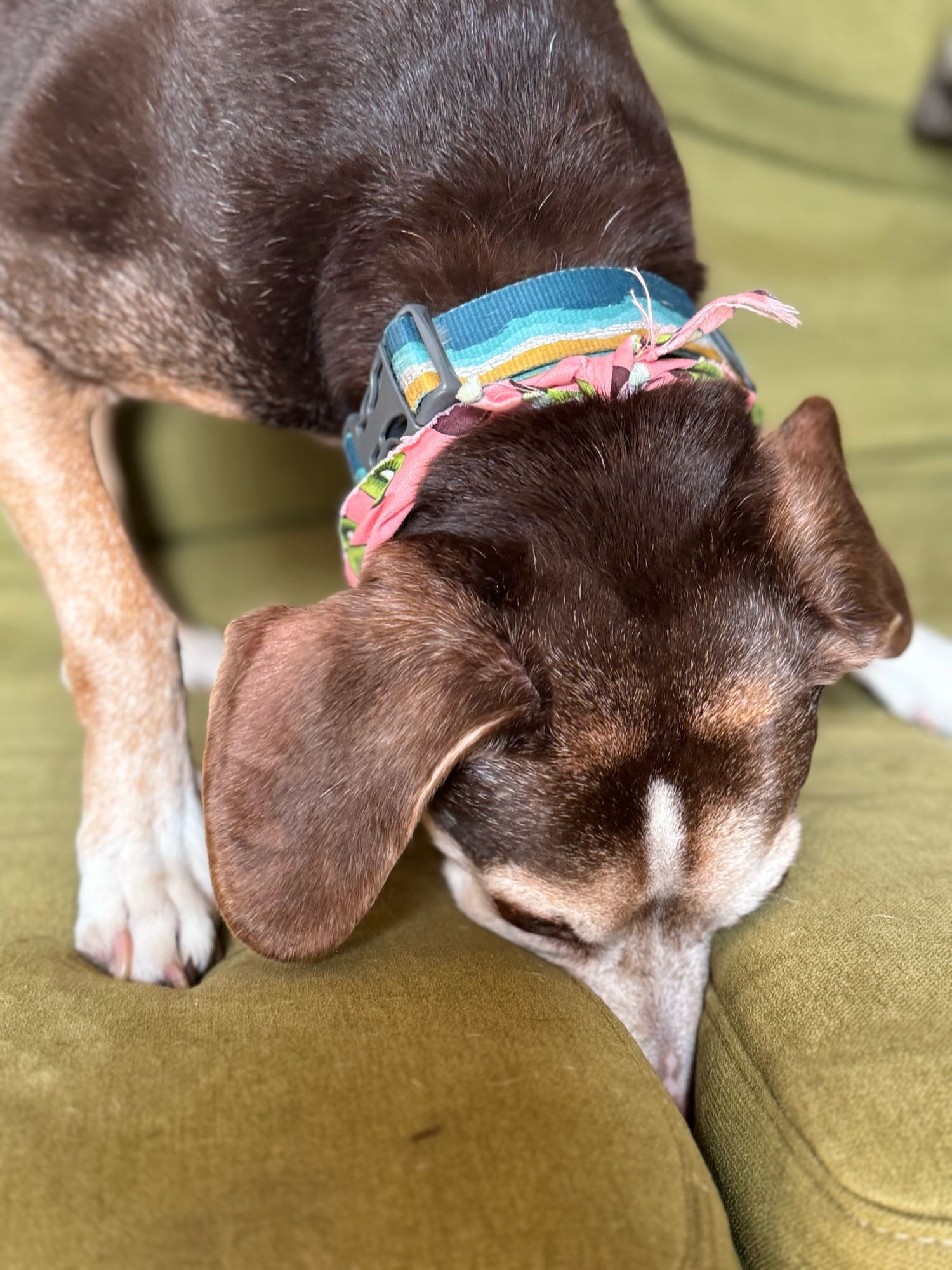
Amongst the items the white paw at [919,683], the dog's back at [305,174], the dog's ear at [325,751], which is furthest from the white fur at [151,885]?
the white paw at [919,683]

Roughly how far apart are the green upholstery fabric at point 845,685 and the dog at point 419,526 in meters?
0.17

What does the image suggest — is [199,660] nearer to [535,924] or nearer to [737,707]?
[535,924]

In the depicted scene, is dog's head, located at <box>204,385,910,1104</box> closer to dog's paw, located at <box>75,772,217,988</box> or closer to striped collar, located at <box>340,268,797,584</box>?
striped collar, located at <box>340,268,797,584</box>

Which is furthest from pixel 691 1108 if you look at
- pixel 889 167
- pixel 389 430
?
pixel 889 167

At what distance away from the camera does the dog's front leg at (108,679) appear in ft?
6.19

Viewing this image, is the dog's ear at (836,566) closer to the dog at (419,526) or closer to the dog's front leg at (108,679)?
the dog at (419,526)

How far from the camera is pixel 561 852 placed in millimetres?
1618

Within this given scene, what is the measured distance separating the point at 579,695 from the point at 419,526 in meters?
0.35

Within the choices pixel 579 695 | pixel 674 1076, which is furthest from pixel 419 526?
pixel 674 1076

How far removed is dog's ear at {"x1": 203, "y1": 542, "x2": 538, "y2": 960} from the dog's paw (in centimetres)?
40

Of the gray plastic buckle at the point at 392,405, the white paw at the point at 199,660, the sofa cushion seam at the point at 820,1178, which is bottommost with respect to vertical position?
the white paw at the point at 199,660

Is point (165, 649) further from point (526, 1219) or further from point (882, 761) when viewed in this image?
point (882, 761)

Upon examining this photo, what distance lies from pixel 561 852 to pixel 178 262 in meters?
1.16

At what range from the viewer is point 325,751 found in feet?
4.57
